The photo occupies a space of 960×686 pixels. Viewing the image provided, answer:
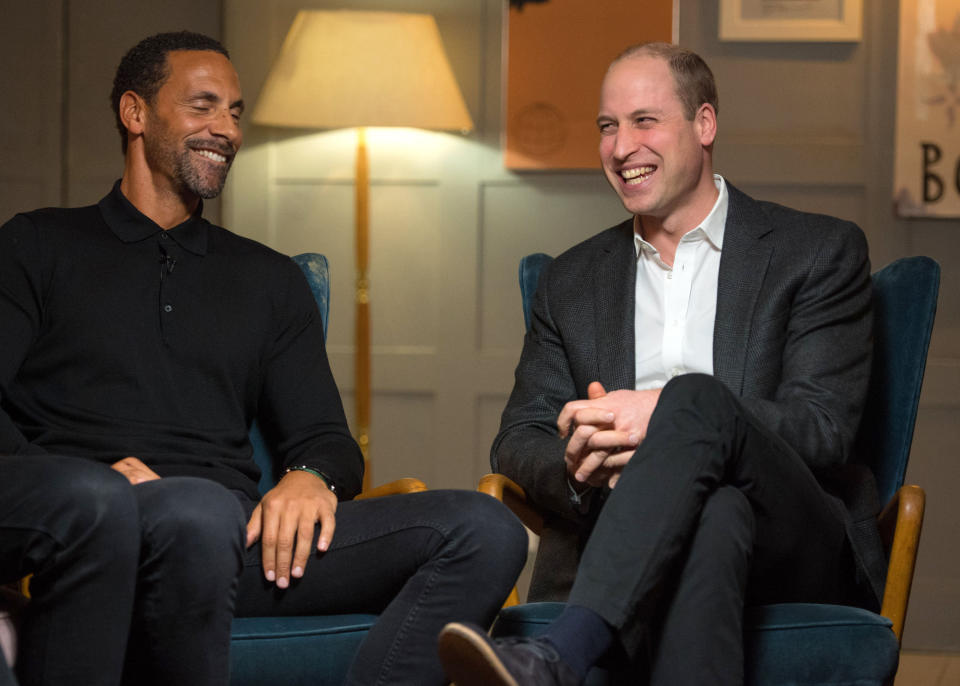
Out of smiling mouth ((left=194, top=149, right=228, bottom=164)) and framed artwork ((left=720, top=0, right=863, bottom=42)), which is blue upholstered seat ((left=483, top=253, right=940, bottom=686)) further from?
framed artwork ((left=720, top=0, right=863, bottom=42))

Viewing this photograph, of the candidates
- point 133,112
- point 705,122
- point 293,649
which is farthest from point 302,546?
point 705,122

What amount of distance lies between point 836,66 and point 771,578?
2.15 m

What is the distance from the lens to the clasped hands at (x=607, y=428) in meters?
1.75

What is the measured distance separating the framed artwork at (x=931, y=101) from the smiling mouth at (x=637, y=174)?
1.57 m

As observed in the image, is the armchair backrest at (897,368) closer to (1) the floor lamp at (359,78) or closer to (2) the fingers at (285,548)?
(2) the fingers at (285,548)

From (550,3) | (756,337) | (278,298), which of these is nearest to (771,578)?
(756,337)

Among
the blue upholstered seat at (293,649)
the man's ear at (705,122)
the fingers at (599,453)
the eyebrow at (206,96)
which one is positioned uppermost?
the eyebrow at (206,96)

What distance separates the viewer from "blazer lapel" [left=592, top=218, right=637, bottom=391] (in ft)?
6.93

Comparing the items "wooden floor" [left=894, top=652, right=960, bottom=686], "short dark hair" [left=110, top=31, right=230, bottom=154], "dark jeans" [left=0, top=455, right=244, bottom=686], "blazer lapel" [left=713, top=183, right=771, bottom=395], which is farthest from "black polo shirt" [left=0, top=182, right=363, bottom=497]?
"wooden floor" [left=894, top=652, right=960, bottom=686]

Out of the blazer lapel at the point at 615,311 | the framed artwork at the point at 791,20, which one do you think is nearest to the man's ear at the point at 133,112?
the blazer lapel at the point at 615,311

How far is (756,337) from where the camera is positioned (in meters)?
2.02

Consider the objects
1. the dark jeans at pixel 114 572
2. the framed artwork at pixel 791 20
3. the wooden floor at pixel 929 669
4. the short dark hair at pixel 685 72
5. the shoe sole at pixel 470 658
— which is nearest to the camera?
the shoe sole at pixel 470 658

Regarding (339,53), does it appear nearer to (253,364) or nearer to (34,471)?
(253,364)

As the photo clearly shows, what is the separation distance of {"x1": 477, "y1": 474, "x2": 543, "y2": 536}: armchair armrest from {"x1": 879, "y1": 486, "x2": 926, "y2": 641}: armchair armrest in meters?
0.60
